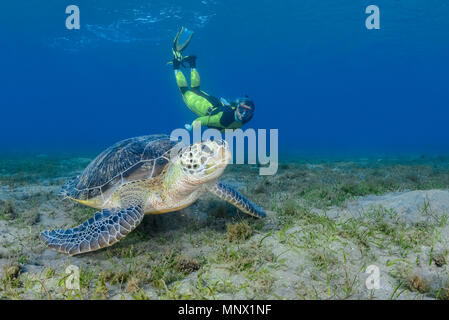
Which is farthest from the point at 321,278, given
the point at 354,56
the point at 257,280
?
the point at 354,56

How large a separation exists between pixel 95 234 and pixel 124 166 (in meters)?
1.23

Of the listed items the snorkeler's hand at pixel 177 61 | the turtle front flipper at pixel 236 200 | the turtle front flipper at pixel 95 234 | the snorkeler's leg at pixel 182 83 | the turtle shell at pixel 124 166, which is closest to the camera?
the turtle front flipper at pixel 95 234

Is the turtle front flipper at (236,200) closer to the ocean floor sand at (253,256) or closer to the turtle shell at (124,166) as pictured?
the ocean floor sand at (253,256)

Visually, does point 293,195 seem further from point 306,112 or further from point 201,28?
point 306,112

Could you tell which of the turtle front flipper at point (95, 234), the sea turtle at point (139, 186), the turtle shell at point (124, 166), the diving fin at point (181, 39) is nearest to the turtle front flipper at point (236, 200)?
the sea turtle at point (139, 186)

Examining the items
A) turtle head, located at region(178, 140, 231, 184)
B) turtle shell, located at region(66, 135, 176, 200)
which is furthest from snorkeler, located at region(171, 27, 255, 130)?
turtle head, located at region(178, 140, 231, 184)

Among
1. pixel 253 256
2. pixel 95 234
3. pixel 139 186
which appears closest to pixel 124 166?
pixel 139 186

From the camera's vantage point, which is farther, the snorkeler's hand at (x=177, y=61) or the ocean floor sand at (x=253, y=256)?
the snorkeler's hand at (x=177, y=61)

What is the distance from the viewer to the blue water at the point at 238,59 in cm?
2964

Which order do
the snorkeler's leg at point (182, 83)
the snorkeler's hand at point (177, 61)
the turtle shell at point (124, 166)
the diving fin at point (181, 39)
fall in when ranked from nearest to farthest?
the turtle shell at point (124, 166)
the snorkeler's leg at point (182, 83)
the snorkeler's hand at point (177, 61)
the diving fin at point (181, 39)

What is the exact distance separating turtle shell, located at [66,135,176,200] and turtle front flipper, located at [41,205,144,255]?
670 millimetres

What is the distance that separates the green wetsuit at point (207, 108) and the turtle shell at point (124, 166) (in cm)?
364

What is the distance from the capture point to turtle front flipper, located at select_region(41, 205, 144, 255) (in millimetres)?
2711

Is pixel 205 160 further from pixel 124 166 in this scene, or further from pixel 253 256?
pixel 124 166
